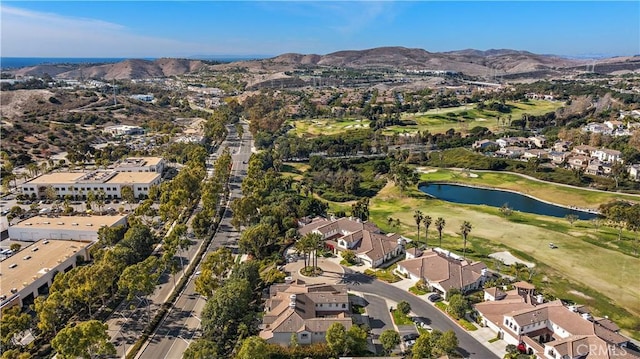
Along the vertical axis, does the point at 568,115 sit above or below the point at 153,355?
above

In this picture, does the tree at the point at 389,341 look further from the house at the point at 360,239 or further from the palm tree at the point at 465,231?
the palm tree at the point at 465,231

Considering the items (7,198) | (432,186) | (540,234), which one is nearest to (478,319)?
(540,234)

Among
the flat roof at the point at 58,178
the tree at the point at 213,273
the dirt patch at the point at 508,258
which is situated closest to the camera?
the tree at the point at 213,273

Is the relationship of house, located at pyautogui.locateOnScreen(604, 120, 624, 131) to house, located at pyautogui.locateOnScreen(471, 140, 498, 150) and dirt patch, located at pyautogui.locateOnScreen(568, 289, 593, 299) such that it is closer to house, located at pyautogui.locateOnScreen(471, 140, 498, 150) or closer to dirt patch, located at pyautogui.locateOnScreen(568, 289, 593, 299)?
house, located at pyautogui.locateOnScreen(471, 140, 498, 150)

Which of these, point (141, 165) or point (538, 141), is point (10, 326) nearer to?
point (141, 165)

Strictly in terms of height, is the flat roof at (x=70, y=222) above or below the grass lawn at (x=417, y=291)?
above

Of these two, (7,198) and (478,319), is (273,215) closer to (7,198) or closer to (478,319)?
(478,319)
